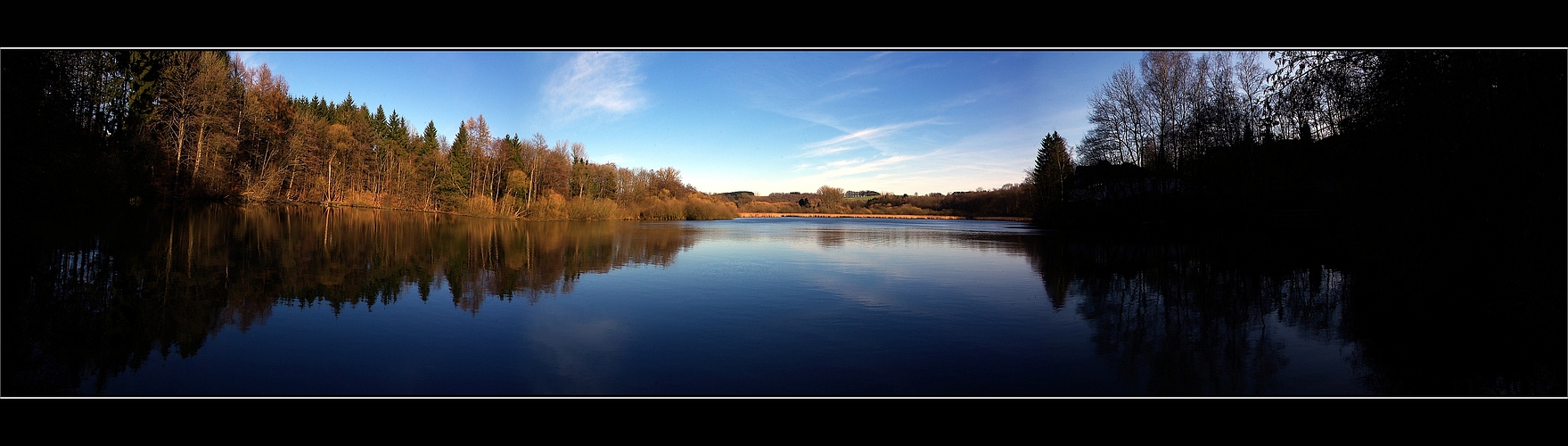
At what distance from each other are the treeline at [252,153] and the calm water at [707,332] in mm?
2808

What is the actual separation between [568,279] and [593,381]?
19.1 feet

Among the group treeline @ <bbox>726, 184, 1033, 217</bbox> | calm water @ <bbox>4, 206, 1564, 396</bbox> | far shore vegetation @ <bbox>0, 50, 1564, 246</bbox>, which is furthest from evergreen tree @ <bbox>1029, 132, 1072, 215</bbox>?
calm water @ <bbox>4, 206, 1564, 396</bbox>

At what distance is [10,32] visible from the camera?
149 inches

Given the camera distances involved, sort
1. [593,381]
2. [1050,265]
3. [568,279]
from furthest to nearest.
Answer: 1. [1050,265]
2. [568,279]
3. [593,381]

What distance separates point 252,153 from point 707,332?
40675mm

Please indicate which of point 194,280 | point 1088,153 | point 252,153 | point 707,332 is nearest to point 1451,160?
point 707,332

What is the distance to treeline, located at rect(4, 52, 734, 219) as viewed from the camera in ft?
36.3

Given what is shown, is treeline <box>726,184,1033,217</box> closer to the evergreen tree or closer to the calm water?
the evergreen tree

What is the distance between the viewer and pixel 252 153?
1315 inches

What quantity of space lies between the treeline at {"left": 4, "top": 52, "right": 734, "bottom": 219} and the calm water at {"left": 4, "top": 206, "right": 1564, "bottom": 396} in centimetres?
281

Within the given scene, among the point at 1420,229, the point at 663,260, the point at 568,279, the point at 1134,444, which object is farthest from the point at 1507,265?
the point at 663,260

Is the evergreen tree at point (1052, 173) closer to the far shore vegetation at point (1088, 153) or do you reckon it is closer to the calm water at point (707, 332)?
the far shore vegetation at point (1088, 153)

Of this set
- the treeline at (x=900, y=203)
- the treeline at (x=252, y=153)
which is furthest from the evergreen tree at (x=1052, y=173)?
the treeline at (x=252, y=153)

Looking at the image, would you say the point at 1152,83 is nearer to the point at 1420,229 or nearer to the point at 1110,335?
the point at 1420,229
